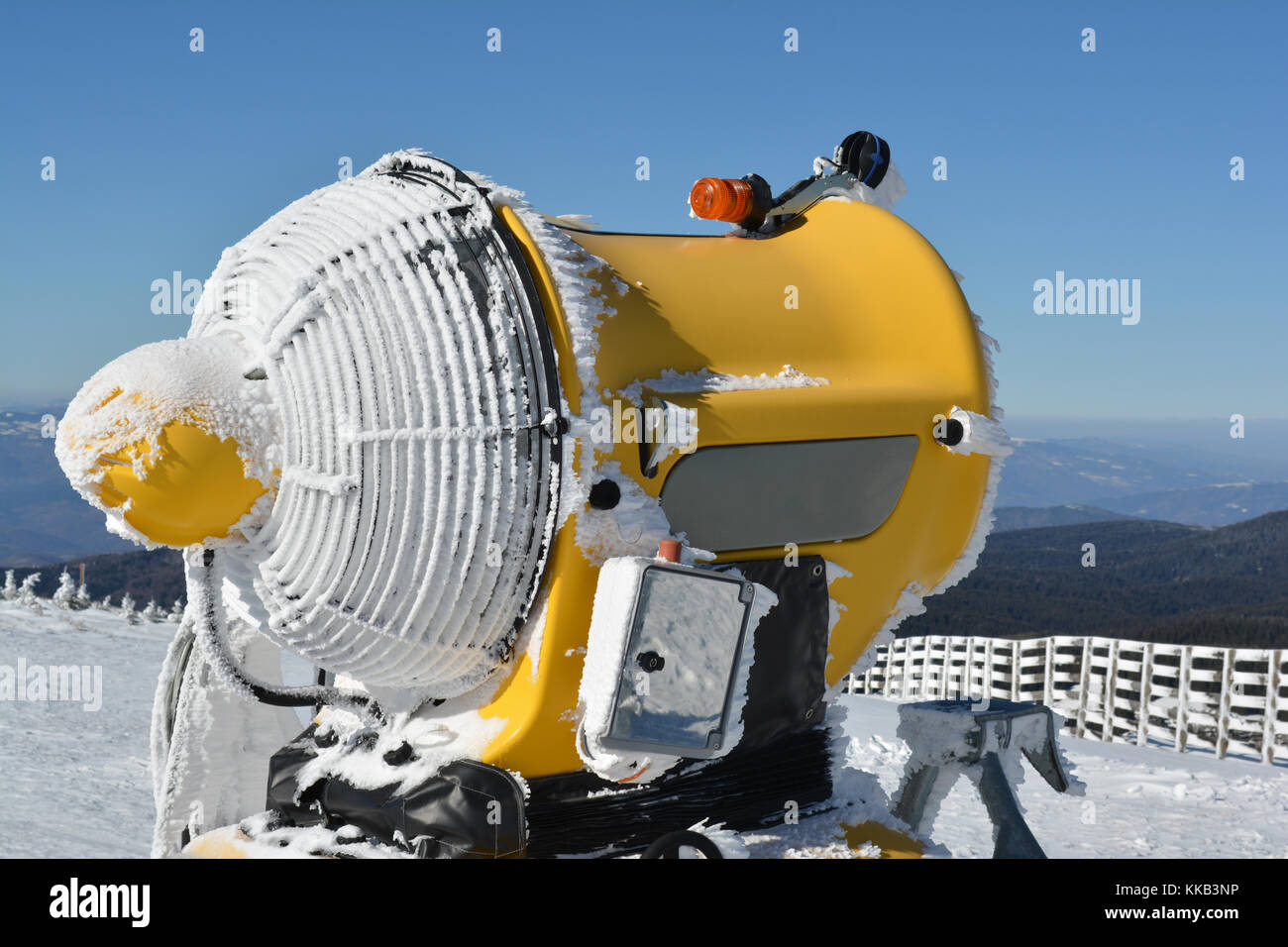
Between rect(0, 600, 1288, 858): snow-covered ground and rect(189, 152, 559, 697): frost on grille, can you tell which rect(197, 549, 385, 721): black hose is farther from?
rect(0, 600, 1288, 858): snow-covered ground

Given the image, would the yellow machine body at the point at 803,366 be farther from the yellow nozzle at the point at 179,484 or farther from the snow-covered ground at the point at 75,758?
the snow-covered ground at the point at 75,758

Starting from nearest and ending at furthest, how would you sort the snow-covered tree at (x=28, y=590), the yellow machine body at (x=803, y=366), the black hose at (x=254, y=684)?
the yellow machine body at (x=803, y=366)
the black hose at (x=254, y=684)
the snow-covered tree at (x=28, y=590)

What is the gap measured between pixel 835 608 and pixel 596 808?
933mm

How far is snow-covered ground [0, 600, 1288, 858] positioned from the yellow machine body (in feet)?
2.78

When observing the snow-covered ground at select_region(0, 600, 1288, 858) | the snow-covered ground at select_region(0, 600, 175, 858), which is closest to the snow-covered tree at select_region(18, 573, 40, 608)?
the snow-covered ground at select_region(0, 600, 1288, 858)

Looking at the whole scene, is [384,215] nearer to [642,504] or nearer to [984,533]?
[642,504]

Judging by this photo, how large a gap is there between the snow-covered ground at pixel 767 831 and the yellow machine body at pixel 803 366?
0.85 m

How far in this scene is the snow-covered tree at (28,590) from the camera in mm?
12758

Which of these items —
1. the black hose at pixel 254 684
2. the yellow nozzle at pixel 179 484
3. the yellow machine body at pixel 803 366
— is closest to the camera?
the yellow nozzle at pixel 179 484

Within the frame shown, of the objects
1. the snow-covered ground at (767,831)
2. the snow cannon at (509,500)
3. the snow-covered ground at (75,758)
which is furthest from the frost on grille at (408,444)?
the snow-covered ground at (75,758)

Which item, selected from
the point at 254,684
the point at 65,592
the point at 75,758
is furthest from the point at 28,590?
the point at 254,684

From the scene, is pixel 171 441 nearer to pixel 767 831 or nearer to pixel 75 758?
pixel 767 831
